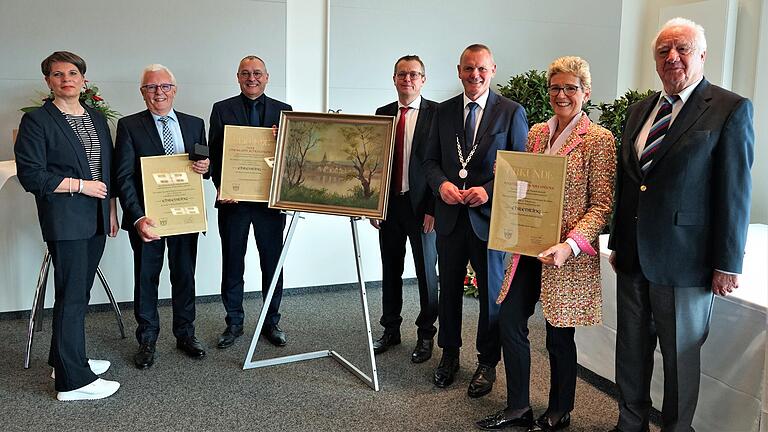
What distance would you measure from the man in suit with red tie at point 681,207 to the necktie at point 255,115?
7.46 ft

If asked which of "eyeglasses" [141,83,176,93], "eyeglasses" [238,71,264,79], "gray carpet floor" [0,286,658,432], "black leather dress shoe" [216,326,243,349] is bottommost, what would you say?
"gray carpet floor" [0,286,658,432]

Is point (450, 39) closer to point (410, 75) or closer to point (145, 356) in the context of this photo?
point (410, 75)

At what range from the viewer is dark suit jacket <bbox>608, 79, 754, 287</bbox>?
2434mm

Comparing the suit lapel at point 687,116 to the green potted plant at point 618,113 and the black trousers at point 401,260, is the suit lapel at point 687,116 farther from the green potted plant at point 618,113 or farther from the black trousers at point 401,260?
the green potted plant at point 618,113

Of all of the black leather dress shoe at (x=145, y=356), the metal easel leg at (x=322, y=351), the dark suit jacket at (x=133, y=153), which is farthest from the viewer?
the black leather dress shoe at (x=145, y=356)

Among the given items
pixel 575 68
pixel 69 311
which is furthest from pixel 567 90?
pixel 69 311

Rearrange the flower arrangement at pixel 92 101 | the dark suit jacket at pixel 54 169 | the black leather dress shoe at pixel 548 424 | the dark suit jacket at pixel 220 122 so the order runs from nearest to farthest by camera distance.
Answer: the black leather dress shoe at pixel 548 424
the dark suit jacket at pixel 54 169
the dark suit jacket at pixel 220 122
the flower arrangement at pixel 92 101

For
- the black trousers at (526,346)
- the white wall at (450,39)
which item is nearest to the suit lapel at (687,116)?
the black trousers at (526,346)

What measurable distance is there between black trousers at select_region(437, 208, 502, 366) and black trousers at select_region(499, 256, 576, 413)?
38 cm

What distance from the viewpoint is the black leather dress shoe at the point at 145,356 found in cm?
389

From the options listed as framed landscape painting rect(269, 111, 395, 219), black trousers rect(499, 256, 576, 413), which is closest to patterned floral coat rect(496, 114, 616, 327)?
black trousers rect(499, 256, 576, 413)

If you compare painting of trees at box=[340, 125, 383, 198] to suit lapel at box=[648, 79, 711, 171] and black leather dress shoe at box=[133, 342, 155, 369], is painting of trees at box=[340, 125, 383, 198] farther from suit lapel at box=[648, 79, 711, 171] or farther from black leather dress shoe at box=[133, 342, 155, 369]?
black leather dress shoe at box=[133, 342, 155, 369]

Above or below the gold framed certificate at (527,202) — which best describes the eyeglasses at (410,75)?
above

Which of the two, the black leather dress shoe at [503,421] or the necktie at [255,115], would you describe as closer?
the black leather dress shoe at [503,421]
